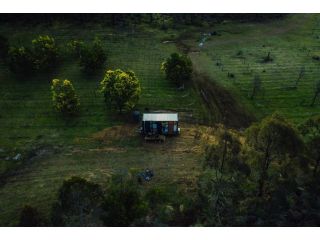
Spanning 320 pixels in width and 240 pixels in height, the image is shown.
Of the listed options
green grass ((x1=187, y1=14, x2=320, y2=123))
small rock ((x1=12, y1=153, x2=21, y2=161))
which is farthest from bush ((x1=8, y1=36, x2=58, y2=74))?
green grass ((x1=187, y1=14, x2=320, y2=123))

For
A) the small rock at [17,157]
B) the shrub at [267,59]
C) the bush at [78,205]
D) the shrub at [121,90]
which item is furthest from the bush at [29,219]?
the shrub at [267,59]

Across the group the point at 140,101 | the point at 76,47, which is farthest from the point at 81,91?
the point at 76,47

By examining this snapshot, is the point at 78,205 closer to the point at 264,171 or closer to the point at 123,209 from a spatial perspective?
the point at 123,209

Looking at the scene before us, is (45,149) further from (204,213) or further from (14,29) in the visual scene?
(14,29)

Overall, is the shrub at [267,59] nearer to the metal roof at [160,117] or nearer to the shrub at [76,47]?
the metal roof at [160,117]

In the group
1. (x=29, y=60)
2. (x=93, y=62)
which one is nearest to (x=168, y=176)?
(x=93, y=62)
